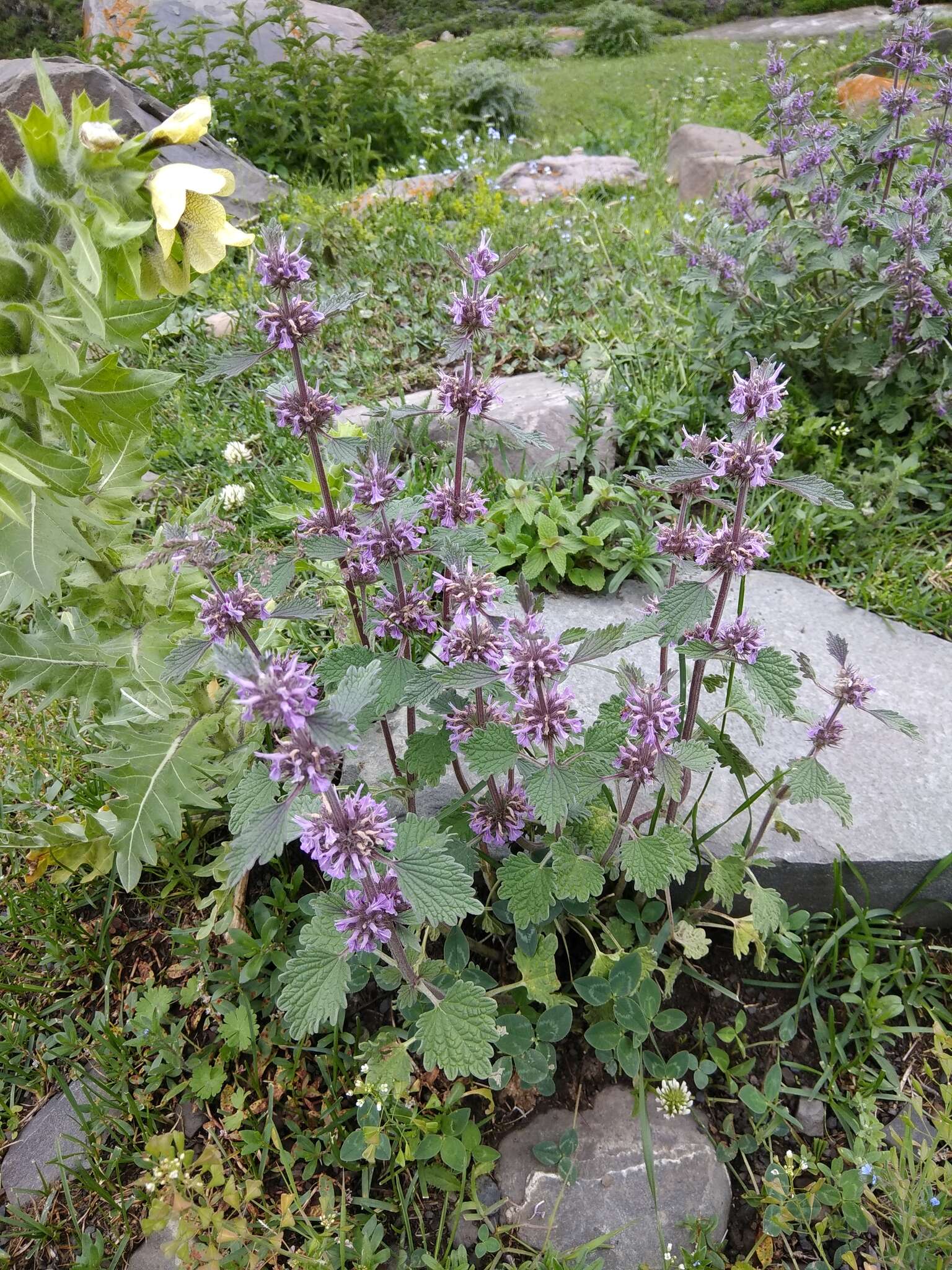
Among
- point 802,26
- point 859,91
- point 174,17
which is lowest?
point 859,91

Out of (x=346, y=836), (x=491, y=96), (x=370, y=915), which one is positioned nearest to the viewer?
(x=346, y=836)

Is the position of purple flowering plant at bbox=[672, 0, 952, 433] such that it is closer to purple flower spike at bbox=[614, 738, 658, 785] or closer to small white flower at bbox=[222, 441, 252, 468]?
small white flower at bbox=[222, 441, 252, 468]

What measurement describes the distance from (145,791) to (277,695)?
3.16 ft

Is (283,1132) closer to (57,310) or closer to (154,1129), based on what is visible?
(154,1129)

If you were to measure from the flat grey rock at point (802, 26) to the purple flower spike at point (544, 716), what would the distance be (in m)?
16.4

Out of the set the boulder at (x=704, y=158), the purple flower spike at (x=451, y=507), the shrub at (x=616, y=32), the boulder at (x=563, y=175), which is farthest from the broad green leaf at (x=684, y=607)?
the shrub at (x=616, y=32)

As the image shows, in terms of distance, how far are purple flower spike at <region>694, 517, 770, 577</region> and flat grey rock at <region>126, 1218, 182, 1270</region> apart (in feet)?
5.67

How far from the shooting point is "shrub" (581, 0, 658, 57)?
1534 cm

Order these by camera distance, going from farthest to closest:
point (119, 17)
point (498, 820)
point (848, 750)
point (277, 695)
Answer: point (119, 17) < point (848, 750) < point (498, 820) < point (277, 695)

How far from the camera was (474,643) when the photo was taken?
59.2 inches

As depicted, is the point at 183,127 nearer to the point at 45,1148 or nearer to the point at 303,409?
the point at 303,409

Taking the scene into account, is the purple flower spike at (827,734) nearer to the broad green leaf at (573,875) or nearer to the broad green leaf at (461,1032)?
the broad green leaf at (573,875)

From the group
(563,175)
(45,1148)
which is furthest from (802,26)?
(45,1148)

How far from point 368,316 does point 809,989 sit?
148 inches
